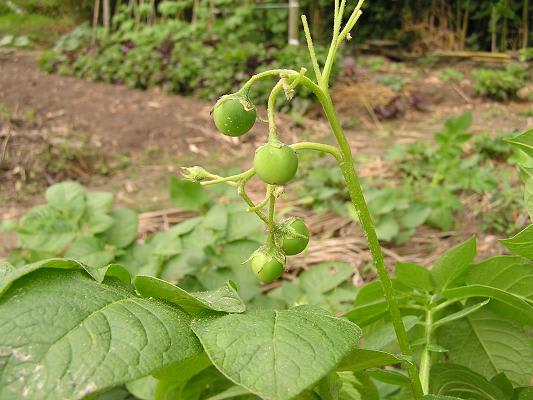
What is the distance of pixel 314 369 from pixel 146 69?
707 cm

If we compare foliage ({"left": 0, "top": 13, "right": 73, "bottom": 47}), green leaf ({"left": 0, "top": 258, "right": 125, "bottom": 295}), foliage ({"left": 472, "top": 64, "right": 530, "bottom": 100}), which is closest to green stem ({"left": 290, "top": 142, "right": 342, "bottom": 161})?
green leaf ({"left": 0, "top": 258, "right": 125, "bottom": 295})

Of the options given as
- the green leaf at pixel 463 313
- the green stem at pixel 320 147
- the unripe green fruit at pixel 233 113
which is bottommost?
the green leaf at pixel 463 313

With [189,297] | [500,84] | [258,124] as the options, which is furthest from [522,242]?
[500,84]

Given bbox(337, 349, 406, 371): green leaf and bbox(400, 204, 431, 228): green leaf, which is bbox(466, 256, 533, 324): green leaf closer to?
bbox(337, 349, 406, 371): green leaf

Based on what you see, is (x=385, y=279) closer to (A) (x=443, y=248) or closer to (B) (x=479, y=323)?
(B) (x=479, y=323)

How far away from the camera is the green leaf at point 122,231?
2123 millimetres

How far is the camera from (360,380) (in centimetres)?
106

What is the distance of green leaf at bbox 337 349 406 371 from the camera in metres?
0.80

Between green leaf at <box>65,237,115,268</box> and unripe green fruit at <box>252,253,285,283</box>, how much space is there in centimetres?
109

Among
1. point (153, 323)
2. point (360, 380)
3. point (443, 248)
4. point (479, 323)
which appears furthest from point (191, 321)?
point (443, 248)

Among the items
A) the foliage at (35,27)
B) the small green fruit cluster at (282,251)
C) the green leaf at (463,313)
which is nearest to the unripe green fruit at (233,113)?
the small green fruit cluster at (282,251)

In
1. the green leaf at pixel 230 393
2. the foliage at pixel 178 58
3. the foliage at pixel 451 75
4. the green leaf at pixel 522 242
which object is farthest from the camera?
the foliage at pixel 451 75

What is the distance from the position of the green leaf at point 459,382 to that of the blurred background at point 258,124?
381 millimetres

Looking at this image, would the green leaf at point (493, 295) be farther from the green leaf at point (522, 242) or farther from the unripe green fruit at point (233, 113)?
the unripe green fruit at point (233, 113)
